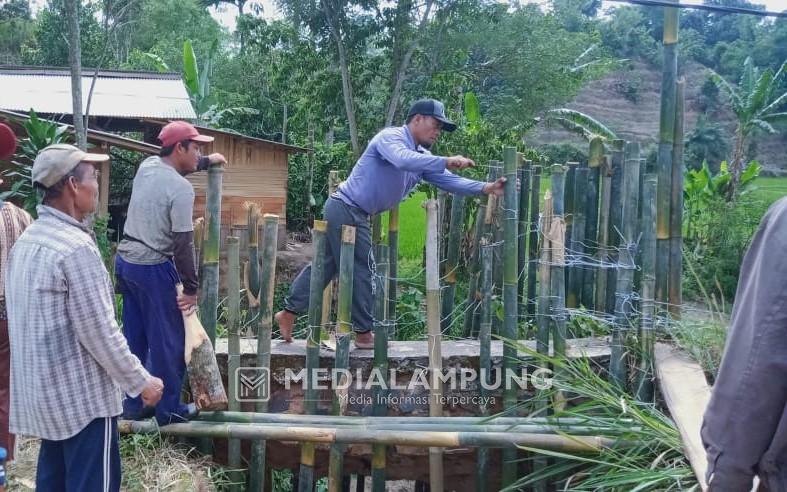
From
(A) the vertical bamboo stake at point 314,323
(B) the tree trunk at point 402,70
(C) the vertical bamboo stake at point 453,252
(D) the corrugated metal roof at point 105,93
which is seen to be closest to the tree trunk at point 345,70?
(B) the tree trunk at point 402,70

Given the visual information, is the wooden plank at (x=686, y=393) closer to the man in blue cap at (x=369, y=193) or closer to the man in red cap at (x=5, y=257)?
the man in blue cap at (x=369, y=193)

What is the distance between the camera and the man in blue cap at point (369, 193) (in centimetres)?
436

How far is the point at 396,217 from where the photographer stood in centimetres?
457

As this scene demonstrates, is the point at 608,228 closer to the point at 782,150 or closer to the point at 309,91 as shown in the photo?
the point at 309,91

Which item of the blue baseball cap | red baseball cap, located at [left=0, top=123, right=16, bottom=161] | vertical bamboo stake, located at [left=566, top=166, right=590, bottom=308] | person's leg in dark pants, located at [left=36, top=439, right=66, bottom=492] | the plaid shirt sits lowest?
person's leg in dark pants, located at [left=36, top=439, right=66, bottom=492]

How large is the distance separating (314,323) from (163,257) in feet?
2.87

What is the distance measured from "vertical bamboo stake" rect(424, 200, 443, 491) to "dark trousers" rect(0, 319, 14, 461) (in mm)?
1978

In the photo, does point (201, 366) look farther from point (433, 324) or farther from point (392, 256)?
point (392, 256)

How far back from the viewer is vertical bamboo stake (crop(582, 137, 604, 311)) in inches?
176

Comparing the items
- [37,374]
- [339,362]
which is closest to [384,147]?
[339,362]

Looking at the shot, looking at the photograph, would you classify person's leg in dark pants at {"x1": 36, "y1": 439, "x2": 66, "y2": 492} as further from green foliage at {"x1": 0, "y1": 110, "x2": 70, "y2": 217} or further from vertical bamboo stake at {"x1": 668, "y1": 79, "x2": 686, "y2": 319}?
green foliage at {"x1": 0, "y1": 110, "x2": 70, "y2": 217}

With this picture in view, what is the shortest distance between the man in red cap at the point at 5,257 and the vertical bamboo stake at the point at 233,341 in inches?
39.6

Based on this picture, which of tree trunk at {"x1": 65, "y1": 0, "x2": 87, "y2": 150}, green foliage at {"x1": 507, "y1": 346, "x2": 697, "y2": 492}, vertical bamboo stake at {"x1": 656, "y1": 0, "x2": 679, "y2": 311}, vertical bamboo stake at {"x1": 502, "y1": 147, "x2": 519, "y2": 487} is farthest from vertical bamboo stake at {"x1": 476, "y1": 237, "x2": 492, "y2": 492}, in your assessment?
tree trunk at {"x1": 65, "y1": 0, "x2": 87, "y2": 150}

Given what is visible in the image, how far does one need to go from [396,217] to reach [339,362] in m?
0.95
